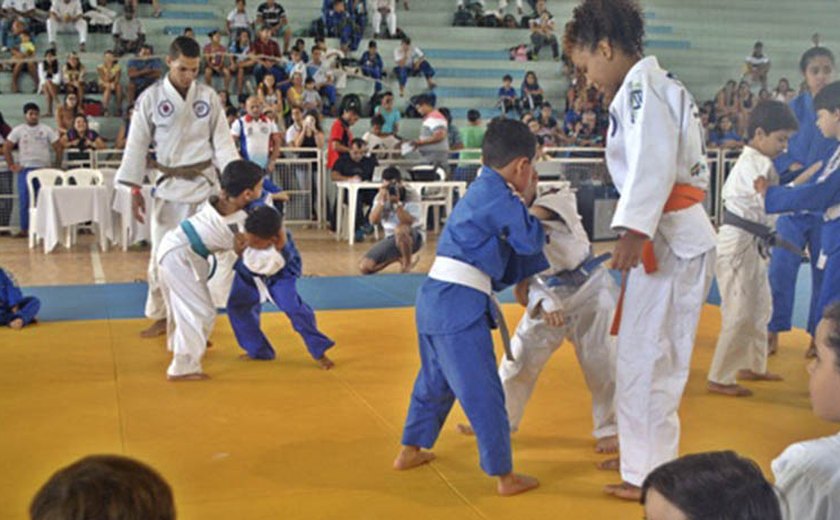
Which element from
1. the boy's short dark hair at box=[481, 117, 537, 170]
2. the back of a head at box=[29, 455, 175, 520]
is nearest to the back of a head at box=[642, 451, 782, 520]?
the back of a head at box=[29, 455, 175, 520]

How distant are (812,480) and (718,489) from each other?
513 millimetres

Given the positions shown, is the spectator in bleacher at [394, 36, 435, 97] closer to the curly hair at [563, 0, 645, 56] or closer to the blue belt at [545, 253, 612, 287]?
the blue belt at [545, 253, 612, 287]

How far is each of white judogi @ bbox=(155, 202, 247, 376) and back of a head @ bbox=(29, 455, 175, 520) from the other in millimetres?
3492

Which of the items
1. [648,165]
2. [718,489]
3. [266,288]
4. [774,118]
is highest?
[774,118]

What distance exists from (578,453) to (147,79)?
1108 cm

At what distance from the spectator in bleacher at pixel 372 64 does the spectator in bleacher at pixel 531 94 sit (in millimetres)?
2365

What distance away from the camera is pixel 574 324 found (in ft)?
12.2

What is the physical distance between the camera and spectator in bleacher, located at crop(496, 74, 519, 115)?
15219 mm

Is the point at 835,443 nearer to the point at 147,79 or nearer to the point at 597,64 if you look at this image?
the point at 597,64

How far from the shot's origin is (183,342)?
4.68m

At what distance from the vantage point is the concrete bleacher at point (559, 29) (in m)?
15.8

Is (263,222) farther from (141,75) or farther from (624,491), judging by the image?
(141,75)

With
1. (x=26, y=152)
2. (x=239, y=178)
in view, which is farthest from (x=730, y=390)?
(x=26, y=152)

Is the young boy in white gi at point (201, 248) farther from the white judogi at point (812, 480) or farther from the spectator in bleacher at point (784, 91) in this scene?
the spectator in bleacher at point (784, 91)
